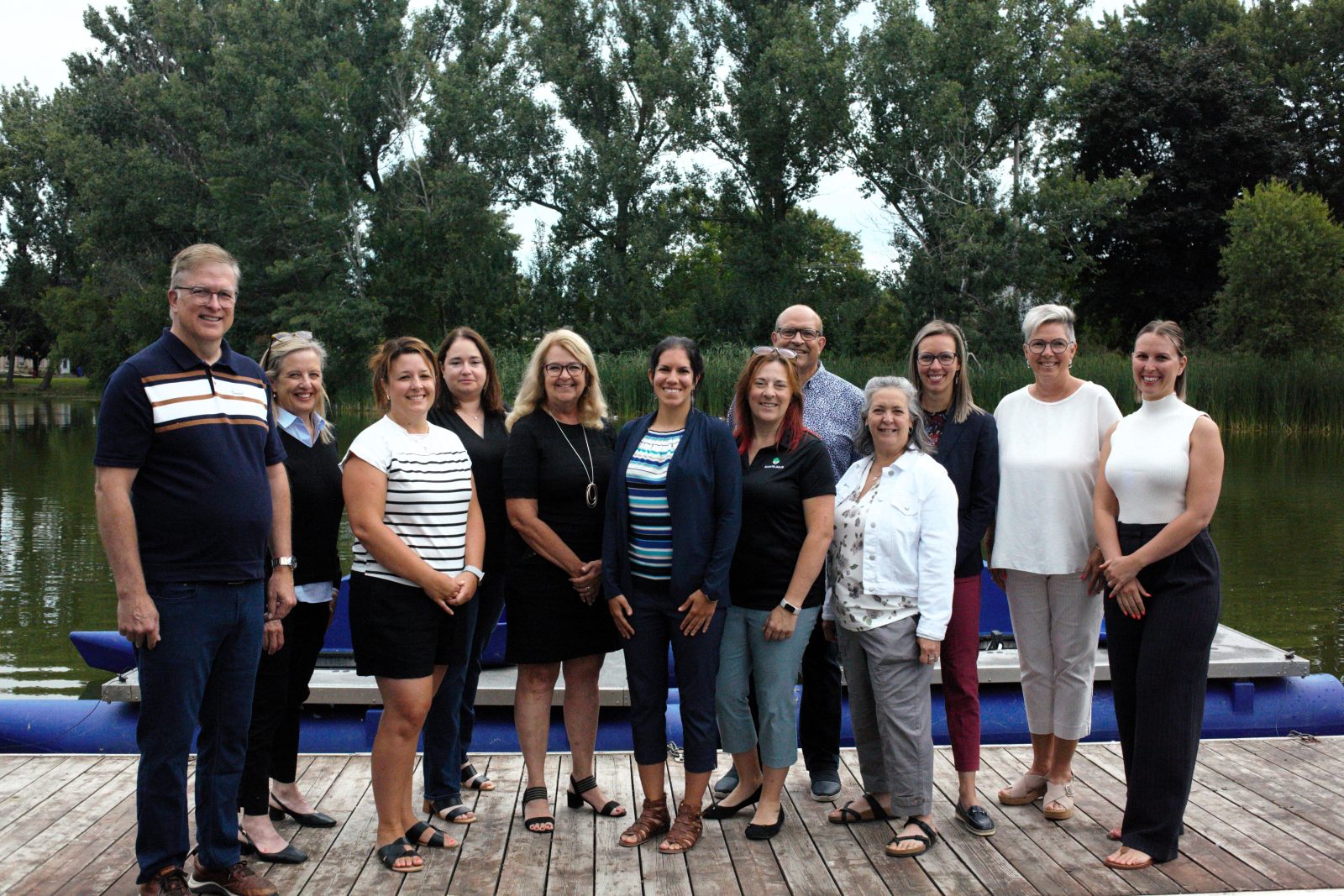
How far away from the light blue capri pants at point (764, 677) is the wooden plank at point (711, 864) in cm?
27

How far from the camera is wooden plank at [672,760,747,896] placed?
3.20 meters

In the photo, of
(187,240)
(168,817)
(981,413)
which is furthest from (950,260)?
(168,817)

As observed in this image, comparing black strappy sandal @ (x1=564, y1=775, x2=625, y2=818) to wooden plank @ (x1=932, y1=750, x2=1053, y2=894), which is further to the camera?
black strappy sandal @ (x1=564, y1=775, x2=625, y2=818)

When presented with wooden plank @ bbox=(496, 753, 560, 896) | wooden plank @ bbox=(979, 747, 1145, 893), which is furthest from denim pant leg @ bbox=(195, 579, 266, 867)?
wooden plank @ bbox=(979, 747, 1145, 893)

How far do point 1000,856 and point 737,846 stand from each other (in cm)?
78

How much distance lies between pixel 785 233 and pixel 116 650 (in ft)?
85.3

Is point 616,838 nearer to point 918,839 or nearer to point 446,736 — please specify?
point 446,736

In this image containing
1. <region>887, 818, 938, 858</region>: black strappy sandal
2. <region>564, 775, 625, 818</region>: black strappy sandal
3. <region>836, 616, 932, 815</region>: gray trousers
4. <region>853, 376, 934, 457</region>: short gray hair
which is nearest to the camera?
<region>887, 818, 938, 858</region>: black strappy sandal

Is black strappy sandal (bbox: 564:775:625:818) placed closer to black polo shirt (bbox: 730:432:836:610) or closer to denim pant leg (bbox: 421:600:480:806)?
denim pant leg (bbox: 421:600:480:806)

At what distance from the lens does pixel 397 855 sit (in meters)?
3.35

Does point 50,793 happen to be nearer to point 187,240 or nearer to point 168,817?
point 168,817

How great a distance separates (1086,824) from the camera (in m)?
3.70

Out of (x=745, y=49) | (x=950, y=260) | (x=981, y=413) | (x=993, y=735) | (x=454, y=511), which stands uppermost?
(x=745, y=49)

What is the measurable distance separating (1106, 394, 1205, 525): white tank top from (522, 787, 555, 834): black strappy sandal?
1.98 meters
